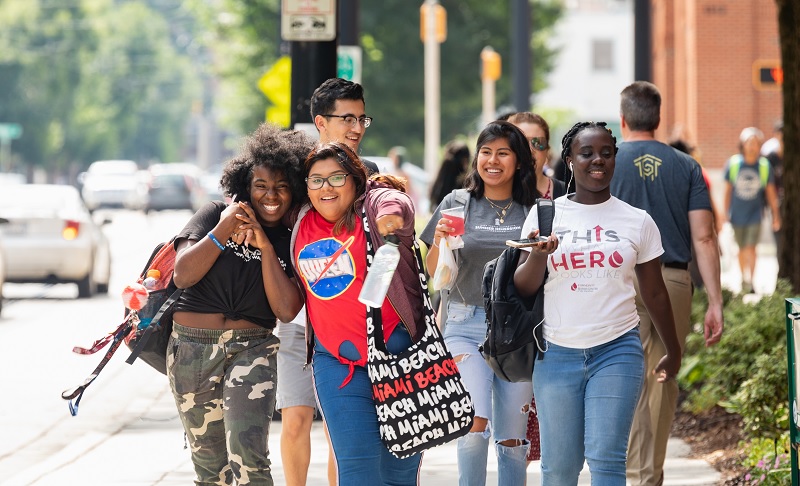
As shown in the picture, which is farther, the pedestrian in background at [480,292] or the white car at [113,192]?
the white car at [113,192]

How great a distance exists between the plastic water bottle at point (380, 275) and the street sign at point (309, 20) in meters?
5.02

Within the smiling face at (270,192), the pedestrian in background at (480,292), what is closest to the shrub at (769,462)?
the pedestrian in background at (480,292)

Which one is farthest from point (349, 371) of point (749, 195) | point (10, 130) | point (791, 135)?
point (10, 130)

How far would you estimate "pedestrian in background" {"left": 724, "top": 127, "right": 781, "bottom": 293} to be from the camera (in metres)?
17.5

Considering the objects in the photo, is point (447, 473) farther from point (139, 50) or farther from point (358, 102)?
point (139, 50)

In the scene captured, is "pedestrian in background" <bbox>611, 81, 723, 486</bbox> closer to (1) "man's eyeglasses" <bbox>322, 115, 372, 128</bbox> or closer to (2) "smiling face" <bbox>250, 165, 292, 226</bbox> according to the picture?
(1) "man's eyeglasses" <bbox>322, 115, 372, 128</bbox>

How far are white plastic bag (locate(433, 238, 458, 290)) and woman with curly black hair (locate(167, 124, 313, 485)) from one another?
68 centimetres

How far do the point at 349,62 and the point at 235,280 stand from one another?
25.2ft

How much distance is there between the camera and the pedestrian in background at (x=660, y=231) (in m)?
6.88

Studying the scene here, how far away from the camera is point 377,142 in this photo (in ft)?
141

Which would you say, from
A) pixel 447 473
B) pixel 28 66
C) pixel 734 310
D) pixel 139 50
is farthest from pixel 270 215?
pixel 139 50

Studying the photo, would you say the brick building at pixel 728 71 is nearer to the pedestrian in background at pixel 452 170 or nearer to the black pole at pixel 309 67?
the black pole at pixel 309 67

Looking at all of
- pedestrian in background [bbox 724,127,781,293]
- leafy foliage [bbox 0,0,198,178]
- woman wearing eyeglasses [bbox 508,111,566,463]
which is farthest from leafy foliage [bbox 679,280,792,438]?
leafy foliage [bbox 0,0,198,178]

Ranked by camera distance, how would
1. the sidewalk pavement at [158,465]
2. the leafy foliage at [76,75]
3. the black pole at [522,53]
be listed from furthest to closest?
the leafy foliage at [76,75] → the black pole at [522,53] → the sidewalk pavement at [158,465]
